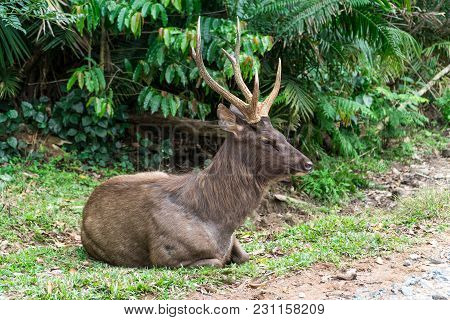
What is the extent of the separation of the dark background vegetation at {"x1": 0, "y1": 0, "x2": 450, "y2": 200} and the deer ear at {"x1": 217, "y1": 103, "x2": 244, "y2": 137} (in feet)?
6.63

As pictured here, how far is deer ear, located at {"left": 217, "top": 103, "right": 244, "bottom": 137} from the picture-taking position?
6.35 metres

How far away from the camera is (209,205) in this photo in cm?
632

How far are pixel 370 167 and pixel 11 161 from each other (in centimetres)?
563

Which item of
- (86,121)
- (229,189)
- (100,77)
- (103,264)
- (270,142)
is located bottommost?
(103,264)

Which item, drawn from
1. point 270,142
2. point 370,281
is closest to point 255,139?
point 270,142

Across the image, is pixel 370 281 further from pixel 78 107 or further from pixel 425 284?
pixel 78 107

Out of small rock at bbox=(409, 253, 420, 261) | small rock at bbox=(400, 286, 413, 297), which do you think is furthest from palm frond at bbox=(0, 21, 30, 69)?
small rock at bbox=(400, 286, 413, 297)

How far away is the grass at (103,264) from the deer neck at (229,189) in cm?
51

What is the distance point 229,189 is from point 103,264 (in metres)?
1.46

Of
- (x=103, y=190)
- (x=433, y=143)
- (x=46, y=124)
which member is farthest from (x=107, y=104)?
(x=433, y=143)

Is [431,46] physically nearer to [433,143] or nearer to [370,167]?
[433,143]

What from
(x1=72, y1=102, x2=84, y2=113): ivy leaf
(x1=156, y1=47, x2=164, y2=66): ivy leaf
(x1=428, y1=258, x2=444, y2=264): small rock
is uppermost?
(x1=156, y1=47, x2=164, y2=66): ivy leaf

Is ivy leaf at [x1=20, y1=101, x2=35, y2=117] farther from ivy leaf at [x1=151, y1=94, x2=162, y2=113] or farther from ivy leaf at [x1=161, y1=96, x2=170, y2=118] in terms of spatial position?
ivy leaf at [x1=161, y1=96, x2=170, y2=118]

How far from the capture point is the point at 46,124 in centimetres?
999
